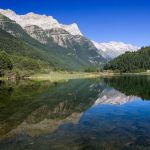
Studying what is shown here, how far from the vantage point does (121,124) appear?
45.2 meters

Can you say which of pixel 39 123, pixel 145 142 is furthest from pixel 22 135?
pixel 145 142

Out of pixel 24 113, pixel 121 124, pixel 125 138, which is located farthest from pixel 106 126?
pixel 24 113

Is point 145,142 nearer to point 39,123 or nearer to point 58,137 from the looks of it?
point 58,137

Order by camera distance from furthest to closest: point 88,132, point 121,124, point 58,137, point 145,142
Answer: point 121,124, point 88,132, point 58,137, point 145,142

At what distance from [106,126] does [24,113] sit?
739 inches

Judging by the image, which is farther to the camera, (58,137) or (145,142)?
(58,137)

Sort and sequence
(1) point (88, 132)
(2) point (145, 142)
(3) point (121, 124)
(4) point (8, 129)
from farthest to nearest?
1. (3) point (121, 124)
2. (4) point (8, 129)
3. (1) point (88, 132)
4. (2) point (145, 142)

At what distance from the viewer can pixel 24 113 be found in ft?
185

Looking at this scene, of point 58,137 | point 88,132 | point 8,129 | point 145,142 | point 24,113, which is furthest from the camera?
point 24,113

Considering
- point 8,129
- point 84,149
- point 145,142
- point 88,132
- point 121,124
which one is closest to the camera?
point 84,149

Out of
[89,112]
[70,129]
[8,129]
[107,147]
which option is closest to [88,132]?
[70,129]

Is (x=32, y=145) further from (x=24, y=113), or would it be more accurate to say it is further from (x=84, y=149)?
(x=24, y=113)

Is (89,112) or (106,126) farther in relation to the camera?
(89,112)

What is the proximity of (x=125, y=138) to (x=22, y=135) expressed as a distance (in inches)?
484
